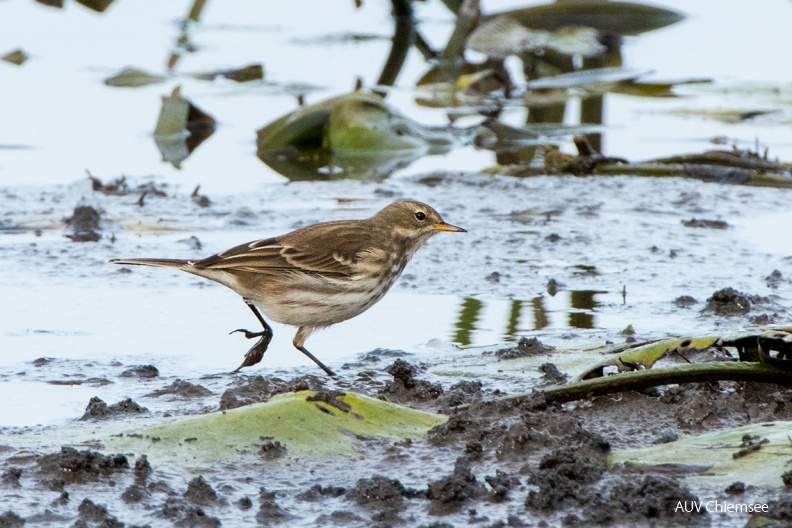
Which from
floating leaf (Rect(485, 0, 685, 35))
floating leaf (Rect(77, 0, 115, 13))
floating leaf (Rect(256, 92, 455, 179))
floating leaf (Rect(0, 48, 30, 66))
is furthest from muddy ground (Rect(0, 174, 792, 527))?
floating leaf (Rect(0, 48, 30, 66))

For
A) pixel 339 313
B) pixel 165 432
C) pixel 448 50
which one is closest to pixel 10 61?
pixel 448 50

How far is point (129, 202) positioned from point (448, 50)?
6443 millimetres

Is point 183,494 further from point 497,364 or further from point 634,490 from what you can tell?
point 497,364

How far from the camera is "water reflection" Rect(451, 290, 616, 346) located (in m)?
7.03

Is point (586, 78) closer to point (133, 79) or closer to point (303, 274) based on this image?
point (133, 79)

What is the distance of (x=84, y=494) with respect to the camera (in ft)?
14.5

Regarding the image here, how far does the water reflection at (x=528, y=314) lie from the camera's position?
23.1ft

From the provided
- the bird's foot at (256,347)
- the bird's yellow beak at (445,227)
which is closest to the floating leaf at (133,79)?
the bird's yellow beak at (445,227)

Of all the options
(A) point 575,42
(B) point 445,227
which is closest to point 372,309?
(B) point 445,227

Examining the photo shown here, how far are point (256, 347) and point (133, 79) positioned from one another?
→ 8670mm

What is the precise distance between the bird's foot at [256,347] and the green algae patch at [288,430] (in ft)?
4.08

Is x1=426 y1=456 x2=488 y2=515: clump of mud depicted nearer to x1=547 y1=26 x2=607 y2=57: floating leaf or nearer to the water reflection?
the water reflection

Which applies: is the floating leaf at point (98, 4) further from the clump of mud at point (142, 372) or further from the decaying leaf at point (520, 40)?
the clump of mud at point (142, 372)

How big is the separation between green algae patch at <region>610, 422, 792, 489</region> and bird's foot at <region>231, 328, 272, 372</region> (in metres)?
2.32
